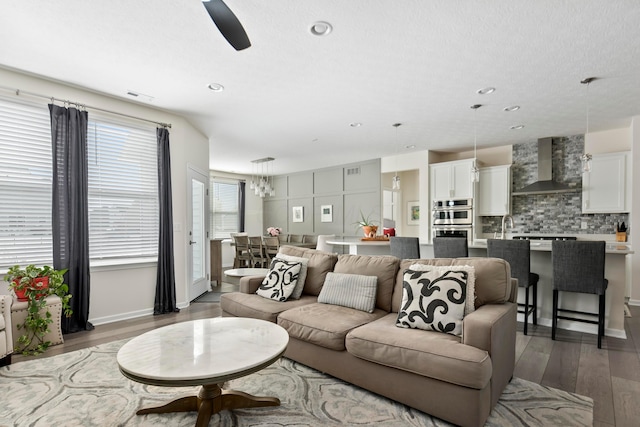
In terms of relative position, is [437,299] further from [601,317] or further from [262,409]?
[601,317]

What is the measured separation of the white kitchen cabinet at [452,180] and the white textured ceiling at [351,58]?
1.53 m

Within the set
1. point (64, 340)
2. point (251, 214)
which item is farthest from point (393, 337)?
point (251, 214)

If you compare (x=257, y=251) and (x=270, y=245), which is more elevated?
(x=270, y=245)

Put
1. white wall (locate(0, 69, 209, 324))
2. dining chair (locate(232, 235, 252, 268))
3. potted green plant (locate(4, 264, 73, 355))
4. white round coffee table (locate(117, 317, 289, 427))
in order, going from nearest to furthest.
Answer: white round coffee table (locate(117, 317, 289, 427)) → potted green plant (locate(4, 264, 73, 355)) → white wall (locate(0, 69, 209, 324)) → dining chair (locate(232, 235, 252, 268))

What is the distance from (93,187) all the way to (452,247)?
4199 mm

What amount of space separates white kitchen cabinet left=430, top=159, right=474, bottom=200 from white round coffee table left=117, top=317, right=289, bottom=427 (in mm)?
5227

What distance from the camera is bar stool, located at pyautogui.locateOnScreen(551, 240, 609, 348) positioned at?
295 centimetres

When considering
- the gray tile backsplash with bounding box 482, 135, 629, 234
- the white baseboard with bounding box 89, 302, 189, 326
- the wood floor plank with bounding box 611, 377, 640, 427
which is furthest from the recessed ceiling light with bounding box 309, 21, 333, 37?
the gray tile backsplash with bounding box 482, 135, 629, 234

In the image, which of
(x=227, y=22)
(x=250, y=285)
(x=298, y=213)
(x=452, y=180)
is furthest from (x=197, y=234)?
(x=452, y=180)

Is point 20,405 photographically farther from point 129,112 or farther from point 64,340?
point 129,112

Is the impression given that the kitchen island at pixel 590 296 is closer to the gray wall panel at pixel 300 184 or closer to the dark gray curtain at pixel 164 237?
the dark gray curtain at pixel 164 237

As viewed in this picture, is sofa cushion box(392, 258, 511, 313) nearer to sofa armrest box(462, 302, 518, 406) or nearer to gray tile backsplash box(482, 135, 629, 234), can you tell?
Result: sofa armrest box(462, 302, 518, 406)

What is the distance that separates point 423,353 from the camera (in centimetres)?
181

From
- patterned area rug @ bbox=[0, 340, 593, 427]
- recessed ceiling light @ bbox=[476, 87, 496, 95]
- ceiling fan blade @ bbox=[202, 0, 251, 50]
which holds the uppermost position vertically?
recessed ceiling light @ bbox=[476, 87, 496, 95]
